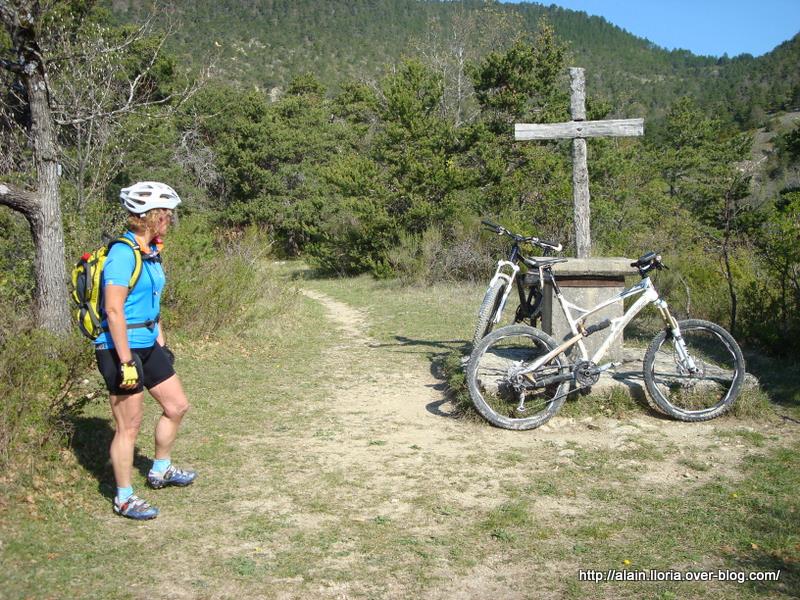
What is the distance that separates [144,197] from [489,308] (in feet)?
10.7

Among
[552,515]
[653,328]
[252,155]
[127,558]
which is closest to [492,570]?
[552,515]

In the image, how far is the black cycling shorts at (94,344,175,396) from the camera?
3.73 metres

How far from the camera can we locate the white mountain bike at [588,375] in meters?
5.51

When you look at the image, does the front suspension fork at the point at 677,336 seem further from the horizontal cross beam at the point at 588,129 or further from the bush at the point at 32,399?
the bush at the point at 32,399

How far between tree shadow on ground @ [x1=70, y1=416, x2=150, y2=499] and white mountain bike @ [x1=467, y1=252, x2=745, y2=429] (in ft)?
8.84

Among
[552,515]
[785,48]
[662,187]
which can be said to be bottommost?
[552,515]

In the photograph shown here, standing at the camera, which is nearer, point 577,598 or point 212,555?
point 577,598

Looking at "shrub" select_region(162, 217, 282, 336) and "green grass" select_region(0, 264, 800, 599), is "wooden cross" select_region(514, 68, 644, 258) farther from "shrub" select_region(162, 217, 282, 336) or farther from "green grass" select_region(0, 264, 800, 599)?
"shrub" select_region(162, 217, 282, 336)

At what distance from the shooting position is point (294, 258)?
27859 millimetres

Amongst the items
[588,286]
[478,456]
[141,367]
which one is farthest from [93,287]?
[588,286]

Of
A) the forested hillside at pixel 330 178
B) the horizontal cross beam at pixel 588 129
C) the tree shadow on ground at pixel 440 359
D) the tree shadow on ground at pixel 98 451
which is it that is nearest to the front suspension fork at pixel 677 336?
the forested hillside at pixel 330 178

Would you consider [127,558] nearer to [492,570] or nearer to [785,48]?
[492,570]

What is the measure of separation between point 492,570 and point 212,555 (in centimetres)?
145

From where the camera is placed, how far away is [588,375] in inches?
222
